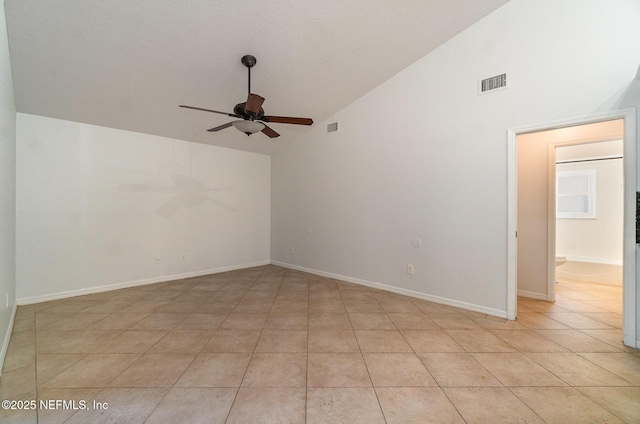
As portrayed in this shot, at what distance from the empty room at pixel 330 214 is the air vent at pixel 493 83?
2 centimetres

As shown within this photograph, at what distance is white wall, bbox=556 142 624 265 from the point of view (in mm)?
4371

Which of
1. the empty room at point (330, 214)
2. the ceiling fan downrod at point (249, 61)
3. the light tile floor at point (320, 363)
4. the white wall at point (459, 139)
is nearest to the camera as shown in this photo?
the light tile floor at point (320, 363)

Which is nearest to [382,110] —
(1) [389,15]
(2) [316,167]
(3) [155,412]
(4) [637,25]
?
(1) [389,15]

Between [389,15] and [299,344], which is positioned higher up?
[389,15]

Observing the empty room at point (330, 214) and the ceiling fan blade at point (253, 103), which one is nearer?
the empty room at point (330, 214)

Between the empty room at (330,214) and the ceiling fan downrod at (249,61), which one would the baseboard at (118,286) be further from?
the ceiling fan downrod at (249,61)

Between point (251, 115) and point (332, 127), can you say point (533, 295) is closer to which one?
point (332, 127)

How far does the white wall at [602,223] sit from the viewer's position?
14.3ft

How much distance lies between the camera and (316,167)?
4.88 meters

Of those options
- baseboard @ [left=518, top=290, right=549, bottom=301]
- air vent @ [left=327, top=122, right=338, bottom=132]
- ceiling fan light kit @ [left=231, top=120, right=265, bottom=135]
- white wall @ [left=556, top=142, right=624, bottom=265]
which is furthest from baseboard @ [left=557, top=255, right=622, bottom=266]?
ceiling fan light kit @ [left=231, top=120, right=265, bottom=135]

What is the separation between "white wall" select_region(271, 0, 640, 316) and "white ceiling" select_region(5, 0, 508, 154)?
421 millimetres

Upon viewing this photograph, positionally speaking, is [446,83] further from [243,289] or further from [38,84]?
[38,84]

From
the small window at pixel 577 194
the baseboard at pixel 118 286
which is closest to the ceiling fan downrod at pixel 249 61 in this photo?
the baseboard at pixel 118 286

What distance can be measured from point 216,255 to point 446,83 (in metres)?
5.15
